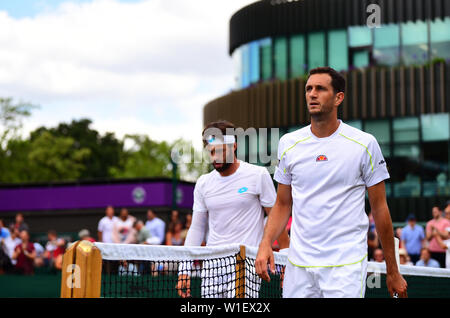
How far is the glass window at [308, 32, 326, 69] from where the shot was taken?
2788 cm

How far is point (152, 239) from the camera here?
55.4ft

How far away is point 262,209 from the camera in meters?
6.71

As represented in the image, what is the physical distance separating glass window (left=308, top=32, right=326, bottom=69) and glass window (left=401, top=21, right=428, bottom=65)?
334 cm

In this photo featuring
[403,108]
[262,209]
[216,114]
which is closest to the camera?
[262,209]

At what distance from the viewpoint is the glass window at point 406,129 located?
2570cm

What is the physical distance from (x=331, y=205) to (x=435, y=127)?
22358 mm

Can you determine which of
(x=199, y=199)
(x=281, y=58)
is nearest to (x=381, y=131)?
(x=281, y=58)

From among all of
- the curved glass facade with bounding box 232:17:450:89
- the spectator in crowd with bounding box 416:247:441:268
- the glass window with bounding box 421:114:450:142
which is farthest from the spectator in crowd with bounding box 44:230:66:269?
the glass window with bounding box 421:114:450:142

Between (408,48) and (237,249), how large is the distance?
21.8m

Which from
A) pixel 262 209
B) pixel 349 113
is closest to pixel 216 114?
pixel 349 113

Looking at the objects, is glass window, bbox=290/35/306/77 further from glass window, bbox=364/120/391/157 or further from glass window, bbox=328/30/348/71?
glass window, bbox=364/120/391/157

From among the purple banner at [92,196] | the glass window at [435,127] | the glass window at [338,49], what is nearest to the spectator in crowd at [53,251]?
the purple banner at [92,196]

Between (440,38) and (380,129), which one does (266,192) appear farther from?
(440,38)

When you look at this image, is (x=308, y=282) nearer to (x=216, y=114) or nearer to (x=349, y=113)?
(x=349, y=113)
